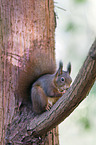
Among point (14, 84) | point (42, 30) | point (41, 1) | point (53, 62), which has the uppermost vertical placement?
point (41, 1)

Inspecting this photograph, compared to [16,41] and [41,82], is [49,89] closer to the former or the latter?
[41,82]

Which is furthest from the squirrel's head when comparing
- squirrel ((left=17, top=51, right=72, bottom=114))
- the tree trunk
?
the tree trunk

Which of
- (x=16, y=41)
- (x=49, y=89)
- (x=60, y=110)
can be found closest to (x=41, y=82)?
(x=49, y=89)

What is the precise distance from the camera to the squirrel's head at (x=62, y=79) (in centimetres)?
172

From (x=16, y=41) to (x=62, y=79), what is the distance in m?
0.41

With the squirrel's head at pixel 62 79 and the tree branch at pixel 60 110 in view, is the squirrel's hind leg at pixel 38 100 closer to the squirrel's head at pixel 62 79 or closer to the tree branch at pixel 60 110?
the tree branch at pixel 60 110

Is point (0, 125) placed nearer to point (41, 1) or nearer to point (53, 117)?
point (53, 117)

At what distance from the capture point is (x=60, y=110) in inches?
47.1

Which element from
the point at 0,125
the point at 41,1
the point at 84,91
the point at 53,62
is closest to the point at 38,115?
the point at 0,125

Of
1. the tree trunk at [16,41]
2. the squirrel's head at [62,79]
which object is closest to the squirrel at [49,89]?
the squirrel's head at [62,79]

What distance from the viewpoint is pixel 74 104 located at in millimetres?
1127

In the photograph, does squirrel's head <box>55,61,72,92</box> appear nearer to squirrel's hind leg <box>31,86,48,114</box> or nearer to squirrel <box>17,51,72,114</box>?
squirrel <box>17,51,72,114</box>

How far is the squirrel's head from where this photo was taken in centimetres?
172

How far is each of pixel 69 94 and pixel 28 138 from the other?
42 cm
